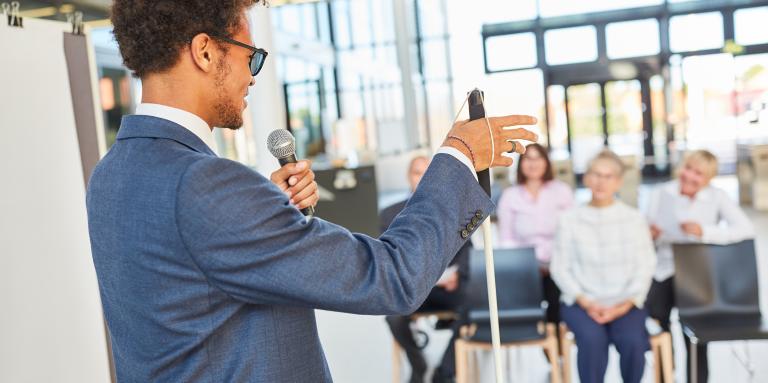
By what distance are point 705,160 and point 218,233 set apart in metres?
4.51

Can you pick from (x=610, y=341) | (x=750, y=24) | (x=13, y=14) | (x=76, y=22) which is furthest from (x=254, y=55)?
(x=750, y=24)

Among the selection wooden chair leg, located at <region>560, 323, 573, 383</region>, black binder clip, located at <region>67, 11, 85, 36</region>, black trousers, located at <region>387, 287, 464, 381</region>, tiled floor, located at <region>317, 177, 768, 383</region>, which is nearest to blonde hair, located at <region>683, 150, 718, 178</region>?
tiled floor, located at <region>317, 177, 768, 383</region>

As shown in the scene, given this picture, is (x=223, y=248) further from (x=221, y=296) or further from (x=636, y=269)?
(x=636, y=269)

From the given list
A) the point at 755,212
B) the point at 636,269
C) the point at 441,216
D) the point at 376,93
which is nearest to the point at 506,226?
the point at 636,269

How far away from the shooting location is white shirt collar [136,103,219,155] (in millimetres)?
1159

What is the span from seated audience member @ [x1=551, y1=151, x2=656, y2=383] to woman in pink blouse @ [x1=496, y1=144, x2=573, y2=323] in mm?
550

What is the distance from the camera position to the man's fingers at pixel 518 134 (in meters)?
1.15

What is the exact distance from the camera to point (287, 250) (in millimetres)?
1027

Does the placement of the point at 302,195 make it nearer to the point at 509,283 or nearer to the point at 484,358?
the point at 509,283

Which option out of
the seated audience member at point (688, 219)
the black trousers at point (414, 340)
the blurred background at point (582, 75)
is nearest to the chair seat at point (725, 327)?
the seated audience member at point (688, 219)

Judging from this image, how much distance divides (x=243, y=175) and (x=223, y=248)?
106 mm

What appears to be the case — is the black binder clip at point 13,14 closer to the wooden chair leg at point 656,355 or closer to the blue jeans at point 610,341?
the blue jeans at point 610,341

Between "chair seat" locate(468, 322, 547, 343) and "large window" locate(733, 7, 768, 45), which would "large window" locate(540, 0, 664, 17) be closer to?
"large window" locate(733, 7, 768, 45)

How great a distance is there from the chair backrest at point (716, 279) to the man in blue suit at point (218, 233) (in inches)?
137
